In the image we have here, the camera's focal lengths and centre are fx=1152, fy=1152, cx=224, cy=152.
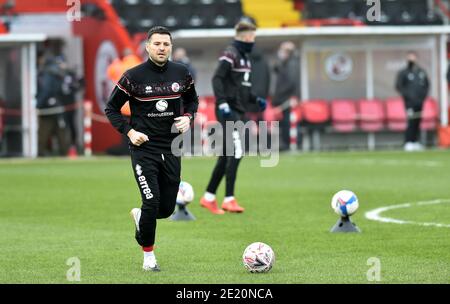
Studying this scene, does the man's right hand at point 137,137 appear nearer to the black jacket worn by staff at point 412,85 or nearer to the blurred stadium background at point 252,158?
the blurred stadium background at point 252,158

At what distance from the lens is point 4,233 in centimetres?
1359

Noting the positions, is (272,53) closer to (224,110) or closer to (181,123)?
(224,110)

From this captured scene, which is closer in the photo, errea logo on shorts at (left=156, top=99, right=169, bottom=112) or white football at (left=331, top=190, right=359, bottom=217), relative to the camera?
errea logo on shorts at (left=156, top=99, right=169, bottom=112)

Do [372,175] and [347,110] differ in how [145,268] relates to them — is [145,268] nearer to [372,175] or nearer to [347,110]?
[372,175]

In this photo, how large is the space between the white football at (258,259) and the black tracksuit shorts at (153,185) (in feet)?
2.92

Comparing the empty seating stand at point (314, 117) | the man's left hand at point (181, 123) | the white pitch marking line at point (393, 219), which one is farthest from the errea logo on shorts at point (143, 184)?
the empty seating stand at point (314, 117)

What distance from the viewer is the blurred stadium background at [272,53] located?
103ft

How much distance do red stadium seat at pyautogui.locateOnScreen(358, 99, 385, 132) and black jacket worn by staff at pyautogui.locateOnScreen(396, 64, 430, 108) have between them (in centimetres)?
186

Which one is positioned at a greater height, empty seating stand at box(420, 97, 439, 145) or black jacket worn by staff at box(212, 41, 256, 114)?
black jacket worn by staff at box(212, 41, 256, 114)

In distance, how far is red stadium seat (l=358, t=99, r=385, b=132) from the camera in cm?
3184

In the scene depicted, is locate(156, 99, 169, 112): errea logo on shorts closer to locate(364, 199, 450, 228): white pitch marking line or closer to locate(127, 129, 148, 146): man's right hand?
locate(127, 129, 148, 146): man's right hand

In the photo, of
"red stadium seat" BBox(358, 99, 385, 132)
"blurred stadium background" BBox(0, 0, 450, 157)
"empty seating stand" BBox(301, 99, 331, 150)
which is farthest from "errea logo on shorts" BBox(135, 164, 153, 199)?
"red stadium seat" BBox(358, 99, 385, 132)
